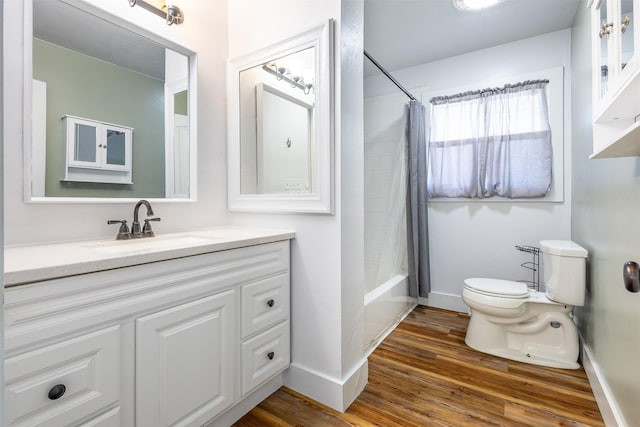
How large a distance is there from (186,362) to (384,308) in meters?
1.53

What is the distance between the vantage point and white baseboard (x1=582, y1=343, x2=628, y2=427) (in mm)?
1379

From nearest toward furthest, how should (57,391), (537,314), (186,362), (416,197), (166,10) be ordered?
(57,391) → (186,362) → (166,10) → (537,314) → (416,197)

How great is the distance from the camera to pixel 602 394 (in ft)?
5.13

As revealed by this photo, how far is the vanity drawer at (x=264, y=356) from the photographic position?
1.50m

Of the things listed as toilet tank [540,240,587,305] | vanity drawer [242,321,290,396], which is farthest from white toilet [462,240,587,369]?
vanity drawer [242,321,290,396]

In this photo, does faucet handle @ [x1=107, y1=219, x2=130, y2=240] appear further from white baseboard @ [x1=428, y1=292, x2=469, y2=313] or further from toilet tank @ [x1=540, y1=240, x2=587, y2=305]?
white baseboard @ [x1=428, y1=292, x2=469, y2=313]

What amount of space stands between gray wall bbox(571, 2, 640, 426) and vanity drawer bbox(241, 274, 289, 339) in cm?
146

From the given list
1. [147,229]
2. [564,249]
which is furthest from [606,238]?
[147,229]

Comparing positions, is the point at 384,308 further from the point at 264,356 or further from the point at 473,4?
the point at 473,4

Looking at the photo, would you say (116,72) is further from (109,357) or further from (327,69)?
(109,357)

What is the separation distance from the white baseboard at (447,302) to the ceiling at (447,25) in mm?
2076

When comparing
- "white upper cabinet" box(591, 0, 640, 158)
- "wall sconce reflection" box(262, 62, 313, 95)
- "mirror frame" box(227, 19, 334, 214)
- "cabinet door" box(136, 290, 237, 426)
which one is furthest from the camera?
"wall sconce reflection" box(262, 62, 313, 95)

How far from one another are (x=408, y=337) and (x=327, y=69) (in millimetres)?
1908

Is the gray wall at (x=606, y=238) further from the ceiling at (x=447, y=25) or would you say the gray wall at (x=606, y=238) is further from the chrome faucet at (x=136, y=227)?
the chrome faucet at (x=136, y=227)
